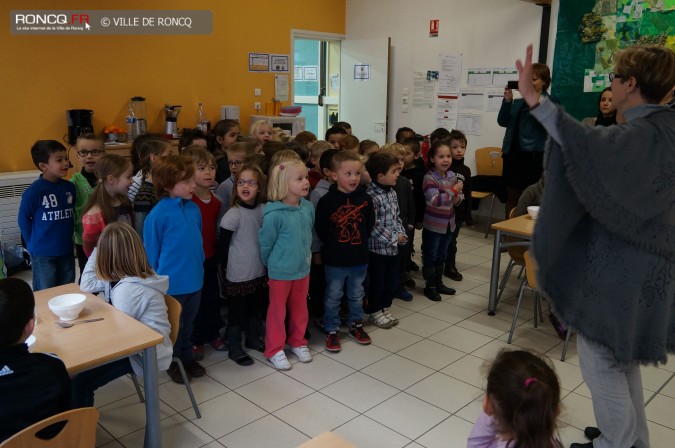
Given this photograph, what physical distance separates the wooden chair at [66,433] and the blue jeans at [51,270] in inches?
76.5

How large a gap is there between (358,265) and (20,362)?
6.73 feet

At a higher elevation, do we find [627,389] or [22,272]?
[627,389]

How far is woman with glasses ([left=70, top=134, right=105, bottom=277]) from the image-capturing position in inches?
132

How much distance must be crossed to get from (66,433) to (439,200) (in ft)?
10.0

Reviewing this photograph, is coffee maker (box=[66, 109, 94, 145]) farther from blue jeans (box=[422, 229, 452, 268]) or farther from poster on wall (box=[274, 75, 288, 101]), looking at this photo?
blue jeans (box=[422, 229, 452, 268])

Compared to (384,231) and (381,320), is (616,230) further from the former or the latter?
(381,320)

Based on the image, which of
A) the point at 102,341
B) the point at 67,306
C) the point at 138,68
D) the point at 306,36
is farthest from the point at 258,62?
the point at 102,341

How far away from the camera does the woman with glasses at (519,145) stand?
5.27 m

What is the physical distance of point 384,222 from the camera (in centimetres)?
358

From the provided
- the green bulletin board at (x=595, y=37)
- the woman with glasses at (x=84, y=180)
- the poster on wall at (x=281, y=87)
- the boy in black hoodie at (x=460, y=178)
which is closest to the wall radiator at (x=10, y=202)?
the woman with glasses at (x=84, y=180)

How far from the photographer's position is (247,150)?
358 centimetres

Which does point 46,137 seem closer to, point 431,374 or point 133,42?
point 133,42

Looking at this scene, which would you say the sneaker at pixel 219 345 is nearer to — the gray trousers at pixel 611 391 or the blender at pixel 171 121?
the gray trousers at pixel 611 391

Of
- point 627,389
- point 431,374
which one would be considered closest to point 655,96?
point 627,389
